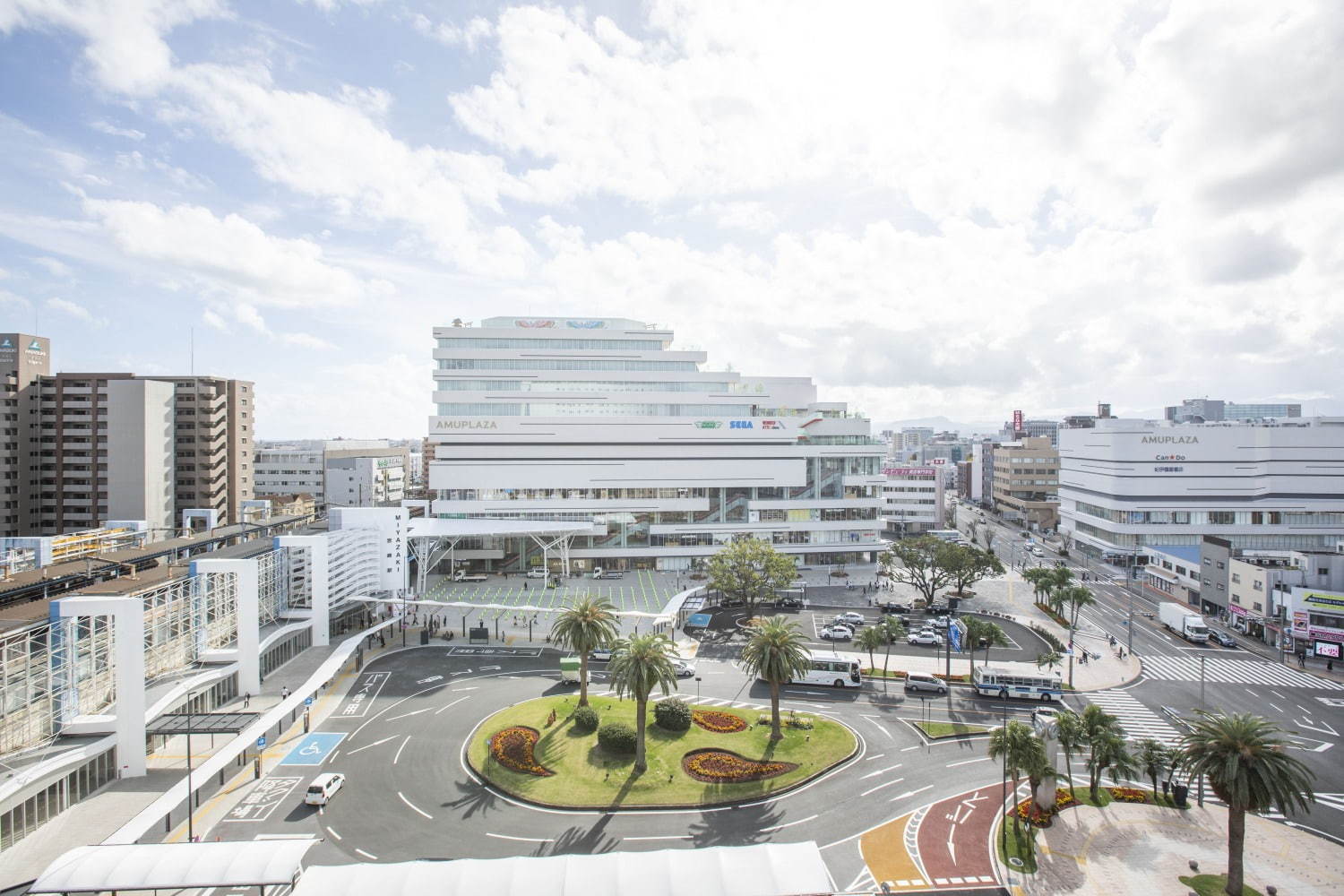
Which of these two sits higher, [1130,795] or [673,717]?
[673,717]

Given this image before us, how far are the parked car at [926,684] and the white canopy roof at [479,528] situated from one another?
136ft

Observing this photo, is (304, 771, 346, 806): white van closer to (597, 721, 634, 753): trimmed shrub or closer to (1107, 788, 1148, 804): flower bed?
(597, 721, 634, 753): trimmed shrub

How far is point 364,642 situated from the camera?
5706 cm

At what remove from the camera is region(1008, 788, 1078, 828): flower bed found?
29781 mm

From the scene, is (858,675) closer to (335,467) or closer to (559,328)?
(559,328)

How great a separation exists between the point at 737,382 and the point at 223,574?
213 ft

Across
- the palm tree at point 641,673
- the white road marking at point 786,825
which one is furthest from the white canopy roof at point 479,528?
the white road marking at point 786,825

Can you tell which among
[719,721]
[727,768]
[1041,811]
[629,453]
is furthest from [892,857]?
[629,453]

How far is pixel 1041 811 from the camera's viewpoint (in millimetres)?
30484

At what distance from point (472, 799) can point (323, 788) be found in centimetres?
697

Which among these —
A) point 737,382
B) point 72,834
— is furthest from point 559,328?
point 72,834

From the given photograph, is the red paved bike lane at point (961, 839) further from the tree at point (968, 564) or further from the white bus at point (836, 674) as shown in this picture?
the tree at point (968, 564)

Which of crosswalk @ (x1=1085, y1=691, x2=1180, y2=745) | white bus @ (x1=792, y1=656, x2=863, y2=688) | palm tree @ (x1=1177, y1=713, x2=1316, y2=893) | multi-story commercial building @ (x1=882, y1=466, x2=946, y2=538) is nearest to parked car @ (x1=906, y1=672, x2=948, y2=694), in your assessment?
white bus @ (x1=792, y1=656, x2=863, y2=688)

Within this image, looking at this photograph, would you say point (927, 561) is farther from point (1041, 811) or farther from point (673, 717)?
point (673, 717)
